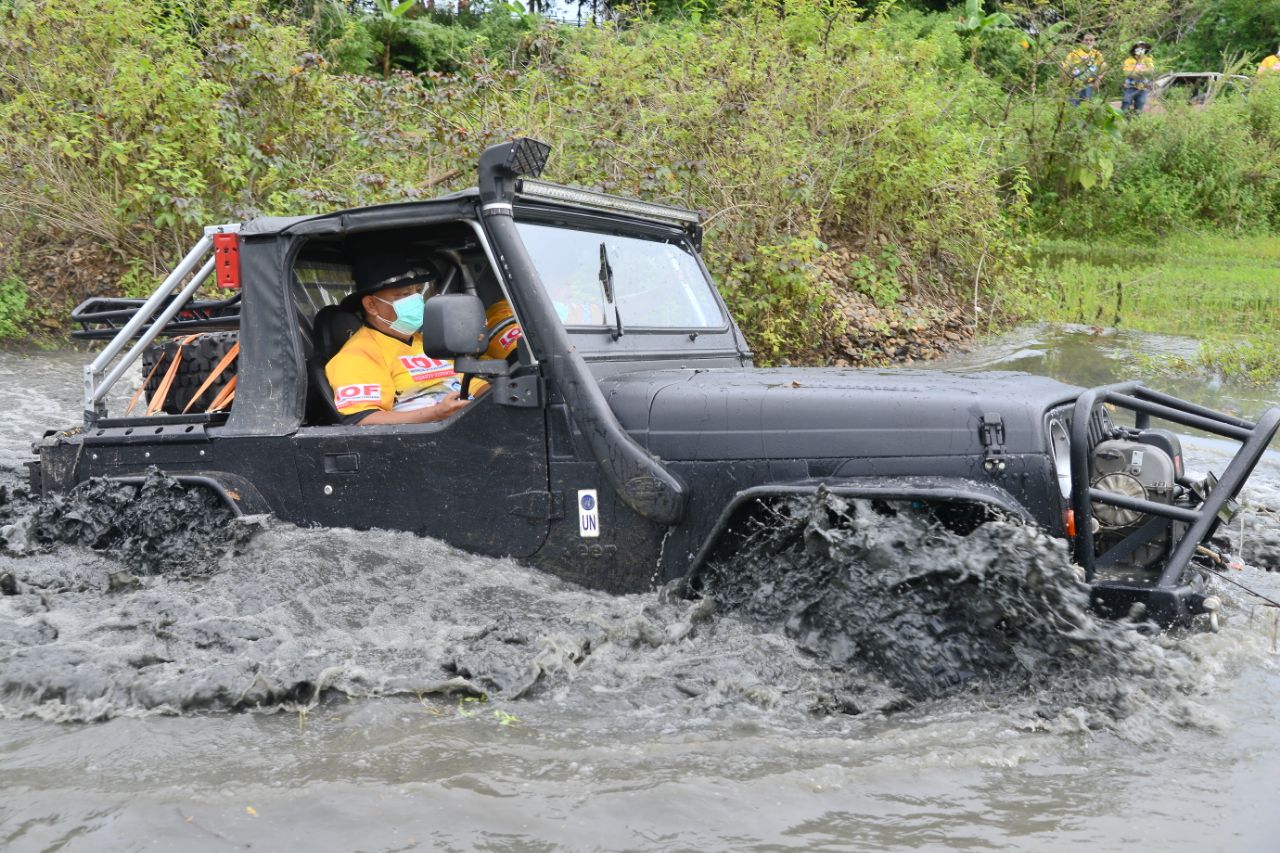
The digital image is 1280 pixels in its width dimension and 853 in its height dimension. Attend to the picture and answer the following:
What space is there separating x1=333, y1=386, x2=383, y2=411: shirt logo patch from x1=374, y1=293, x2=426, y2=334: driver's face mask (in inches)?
12.5

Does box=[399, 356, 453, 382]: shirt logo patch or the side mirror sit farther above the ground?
the side mirror

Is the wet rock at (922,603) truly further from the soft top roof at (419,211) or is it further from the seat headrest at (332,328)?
the seat headrest at (332,328)

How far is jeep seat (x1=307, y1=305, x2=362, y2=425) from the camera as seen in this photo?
451 cm

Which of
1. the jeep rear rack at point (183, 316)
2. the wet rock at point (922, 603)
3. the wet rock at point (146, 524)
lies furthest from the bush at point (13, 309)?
the wet rock at point (922, 603)

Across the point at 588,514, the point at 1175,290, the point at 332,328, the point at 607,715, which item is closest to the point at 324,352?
the point at 332,328

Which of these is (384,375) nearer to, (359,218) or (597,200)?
(359,218)

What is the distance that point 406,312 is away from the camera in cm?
468

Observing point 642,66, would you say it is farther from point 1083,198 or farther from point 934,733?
point 1083,198

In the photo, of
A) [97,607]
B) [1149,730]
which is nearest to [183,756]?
[97,607]

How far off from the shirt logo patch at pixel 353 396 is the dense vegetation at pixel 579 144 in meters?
5.94

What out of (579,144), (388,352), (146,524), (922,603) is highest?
(579,144)

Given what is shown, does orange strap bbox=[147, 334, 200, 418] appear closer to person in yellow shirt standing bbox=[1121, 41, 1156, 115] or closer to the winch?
the winch

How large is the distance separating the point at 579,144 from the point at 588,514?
7577mm

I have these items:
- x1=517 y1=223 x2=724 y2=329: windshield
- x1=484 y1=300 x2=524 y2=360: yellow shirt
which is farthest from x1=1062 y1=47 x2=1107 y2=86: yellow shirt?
x1=484 y1=300 x2=524 y2=360: yellow shirt
